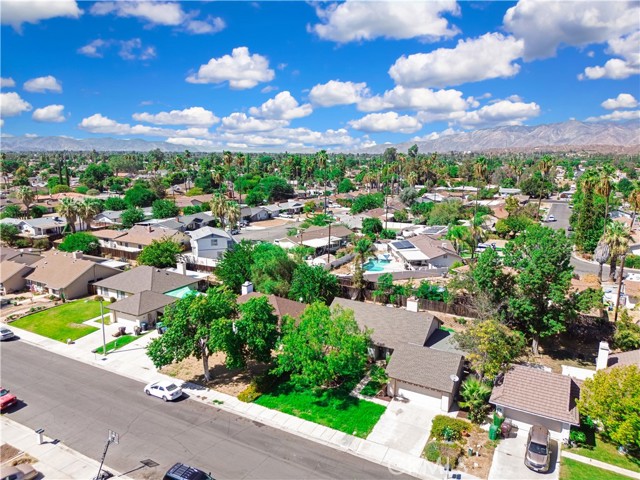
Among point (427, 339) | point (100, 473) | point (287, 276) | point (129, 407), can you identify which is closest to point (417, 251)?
point (287, 276)

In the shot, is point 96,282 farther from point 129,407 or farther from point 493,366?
point 493,366

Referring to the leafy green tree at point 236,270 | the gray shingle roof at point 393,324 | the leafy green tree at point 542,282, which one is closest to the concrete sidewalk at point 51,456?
the gray shingle roof at point 393,324

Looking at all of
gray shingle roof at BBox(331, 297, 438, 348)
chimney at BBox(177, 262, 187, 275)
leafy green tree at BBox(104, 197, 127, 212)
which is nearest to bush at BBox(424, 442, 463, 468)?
gray shingle roof at BBox(331, 297, 438, 348)

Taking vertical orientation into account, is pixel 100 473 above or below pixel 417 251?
below

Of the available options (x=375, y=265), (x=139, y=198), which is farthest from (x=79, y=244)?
(x=139, y=198)

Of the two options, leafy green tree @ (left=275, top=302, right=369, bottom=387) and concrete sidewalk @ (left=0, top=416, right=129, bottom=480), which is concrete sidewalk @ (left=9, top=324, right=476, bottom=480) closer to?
leafy green tree @ (left=275, top=302, right=369, bottom=387)
